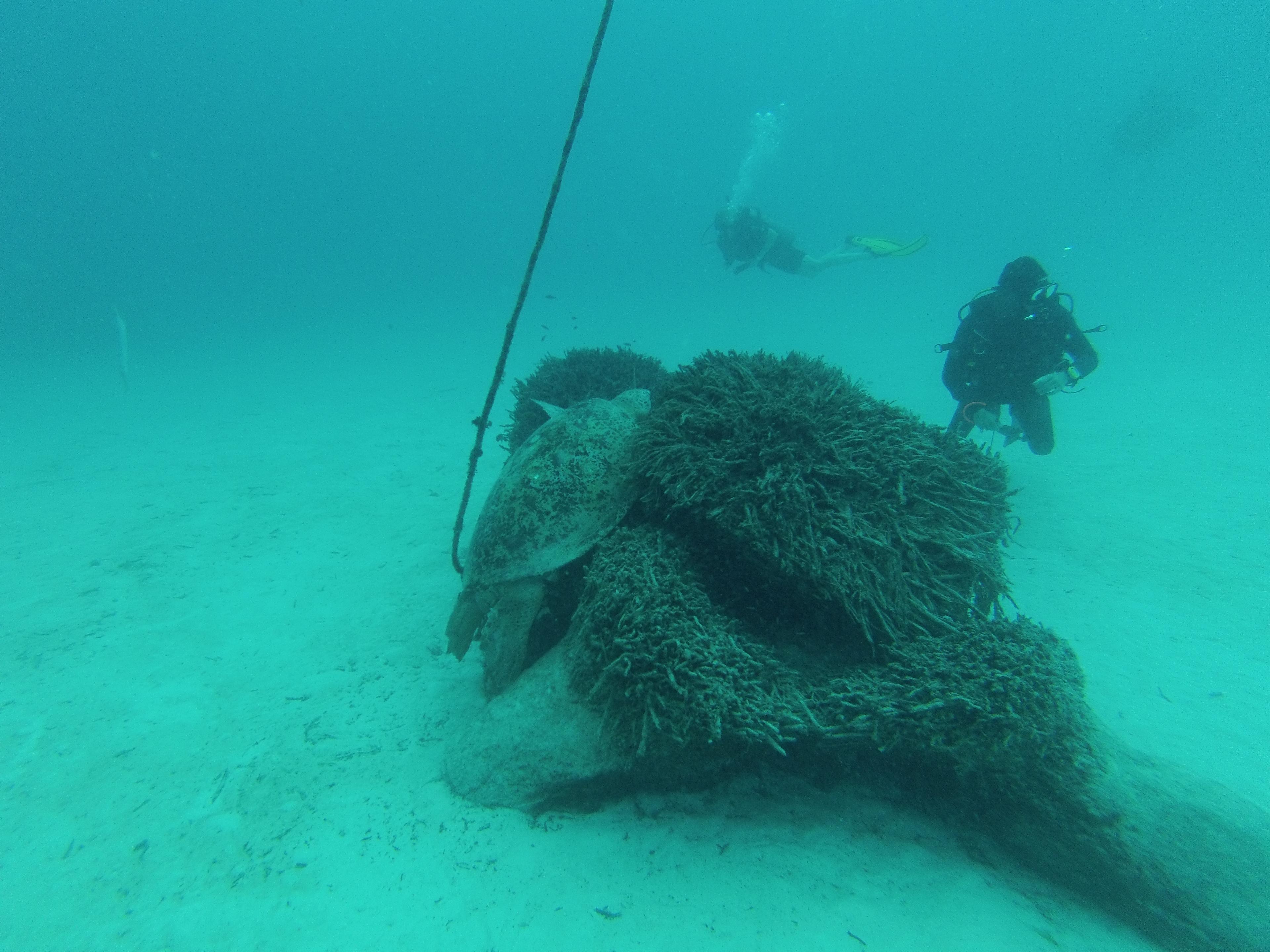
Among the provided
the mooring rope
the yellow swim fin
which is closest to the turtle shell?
the mooring rope

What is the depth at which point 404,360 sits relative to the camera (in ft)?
70.8

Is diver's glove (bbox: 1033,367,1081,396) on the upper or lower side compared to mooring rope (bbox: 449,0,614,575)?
upper

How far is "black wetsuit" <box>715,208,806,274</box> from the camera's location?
18.5m

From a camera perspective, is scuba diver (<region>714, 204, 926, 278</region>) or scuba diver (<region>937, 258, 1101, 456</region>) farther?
scuba diver (<region>714, 204, 926, 278</region>)

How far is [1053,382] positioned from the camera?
7.08 meters

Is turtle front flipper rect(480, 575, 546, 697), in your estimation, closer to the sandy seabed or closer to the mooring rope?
the sandy seabed

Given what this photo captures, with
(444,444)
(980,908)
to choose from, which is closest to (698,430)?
(980,908)

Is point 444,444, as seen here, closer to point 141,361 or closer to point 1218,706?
point 1218,706

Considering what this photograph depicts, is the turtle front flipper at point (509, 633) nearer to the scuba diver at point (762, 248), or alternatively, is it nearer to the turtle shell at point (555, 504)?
the turtle shell at point (555, 504)

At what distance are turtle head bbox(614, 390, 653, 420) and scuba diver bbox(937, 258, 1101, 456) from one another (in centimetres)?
476

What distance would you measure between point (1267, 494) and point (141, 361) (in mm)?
35393

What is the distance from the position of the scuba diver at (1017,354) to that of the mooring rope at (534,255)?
5883 mm

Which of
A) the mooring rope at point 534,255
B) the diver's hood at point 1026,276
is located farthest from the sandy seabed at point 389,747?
the diver's hood at point 1026,276

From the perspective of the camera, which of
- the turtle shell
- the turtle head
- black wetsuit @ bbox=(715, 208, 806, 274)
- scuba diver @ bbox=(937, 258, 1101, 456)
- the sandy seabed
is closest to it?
the sandy seabed
